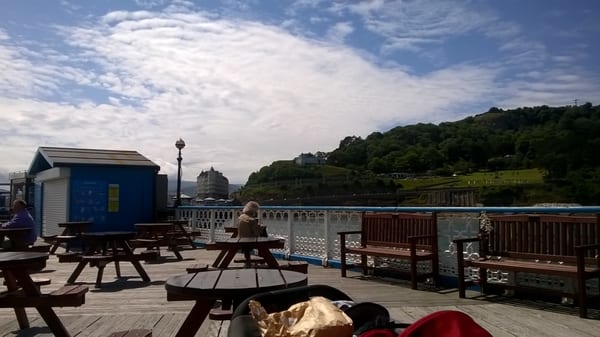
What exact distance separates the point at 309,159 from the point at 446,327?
9996cm

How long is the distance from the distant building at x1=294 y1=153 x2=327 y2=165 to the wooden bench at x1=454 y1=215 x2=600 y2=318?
8925 centimetres

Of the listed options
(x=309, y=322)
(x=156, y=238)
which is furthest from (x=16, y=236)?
(x=309, y=322)

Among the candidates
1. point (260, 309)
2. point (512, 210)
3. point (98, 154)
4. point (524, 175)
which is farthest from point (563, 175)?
point (260, 309)

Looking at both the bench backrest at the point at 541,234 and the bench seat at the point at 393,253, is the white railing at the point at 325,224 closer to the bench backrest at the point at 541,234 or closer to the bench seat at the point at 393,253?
the bench backrest at the point at 541,234

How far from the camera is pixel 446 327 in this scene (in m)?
1.70

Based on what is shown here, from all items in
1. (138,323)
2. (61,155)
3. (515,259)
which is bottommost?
(138,323)

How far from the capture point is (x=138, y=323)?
541 cm

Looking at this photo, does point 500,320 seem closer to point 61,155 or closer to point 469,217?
point 469,217

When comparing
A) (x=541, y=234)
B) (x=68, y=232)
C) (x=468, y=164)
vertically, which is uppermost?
(x=468, y=164)

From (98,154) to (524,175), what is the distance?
3267 inches

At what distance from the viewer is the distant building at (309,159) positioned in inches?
3863

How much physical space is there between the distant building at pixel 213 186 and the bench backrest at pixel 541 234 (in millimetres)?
34762

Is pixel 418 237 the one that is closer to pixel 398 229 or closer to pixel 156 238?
pixel 398 229

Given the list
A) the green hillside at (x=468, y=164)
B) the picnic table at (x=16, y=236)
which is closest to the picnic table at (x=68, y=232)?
the picnic table at (x=16, y=236)
